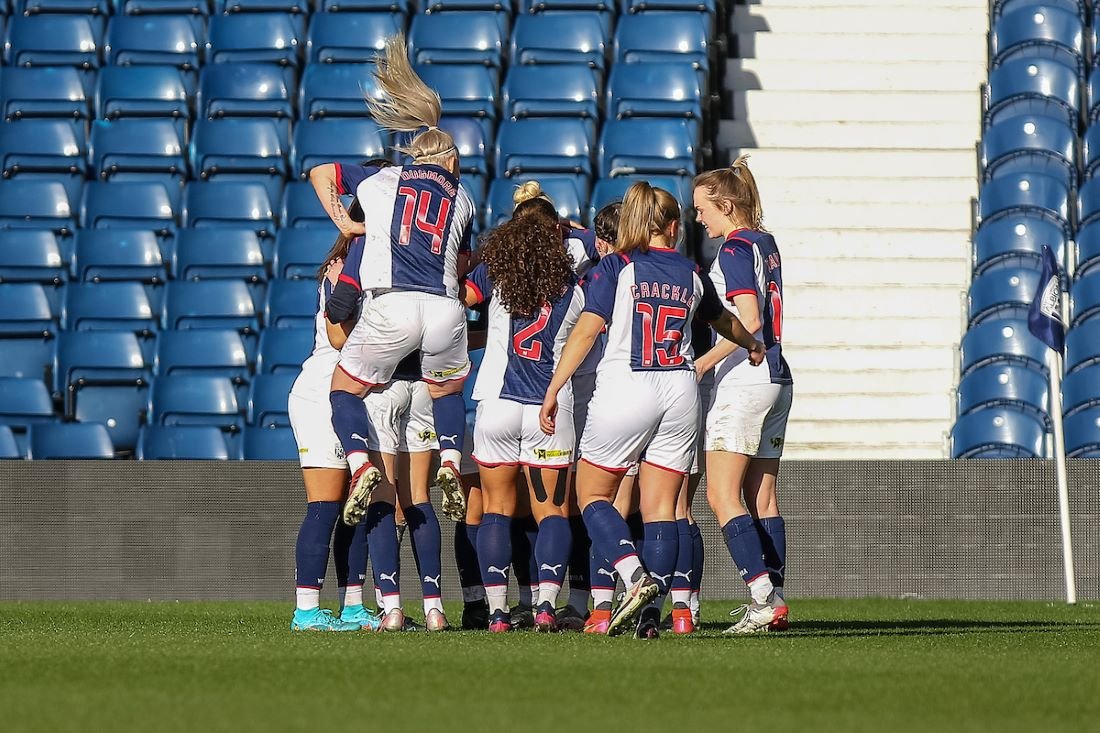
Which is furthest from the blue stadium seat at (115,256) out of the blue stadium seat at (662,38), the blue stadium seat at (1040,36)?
the blue stadium seat at (1040,36)

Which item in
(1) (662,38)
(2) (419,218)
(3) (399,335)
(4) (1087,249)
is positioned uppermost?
(1) (662,38)

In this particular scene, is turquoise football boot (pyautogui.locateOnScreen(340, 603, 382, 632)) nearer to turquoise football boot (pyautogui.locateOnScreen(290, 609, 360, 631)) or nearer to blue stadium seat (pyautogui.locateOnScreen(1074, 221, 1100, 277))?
turquoise football boot (pyautogui.locateOnScreen(290, 609, 360, 631))

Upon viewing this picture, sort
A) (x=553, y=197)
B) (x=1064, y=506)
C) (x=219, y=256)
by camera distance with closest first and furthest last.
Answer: (x=1064, y=506) → (x=553, y=197) → (x=219, y=256)

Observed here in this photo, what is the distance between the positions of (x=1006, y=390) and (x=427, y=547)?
6267mm

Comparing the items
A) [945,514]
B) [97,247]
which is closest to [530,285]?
[945,514]

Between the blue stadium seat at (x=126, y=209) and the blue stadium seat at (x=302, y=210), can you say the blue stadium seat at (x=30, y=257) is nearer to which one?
the blue stadium seat at (x=126, y=209)

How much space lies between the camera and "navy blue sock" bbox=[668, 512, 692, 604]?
284 inches

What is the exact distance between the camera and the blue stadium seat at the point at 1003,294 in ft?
42.5

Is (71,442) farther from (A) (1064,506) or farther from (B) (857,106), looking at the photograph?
(B) (857,106)

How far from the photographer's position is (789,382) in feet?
24.0

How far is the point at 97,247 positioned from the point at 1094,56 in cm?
899

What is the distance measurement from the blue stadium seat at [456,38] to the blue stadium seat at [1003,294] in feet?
15.6

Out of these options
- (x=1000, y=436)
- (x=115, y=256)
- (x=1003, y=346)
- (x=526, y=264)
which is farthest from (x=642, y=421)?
(x=115, y=256)

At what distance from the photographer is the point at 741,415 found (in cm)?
711
